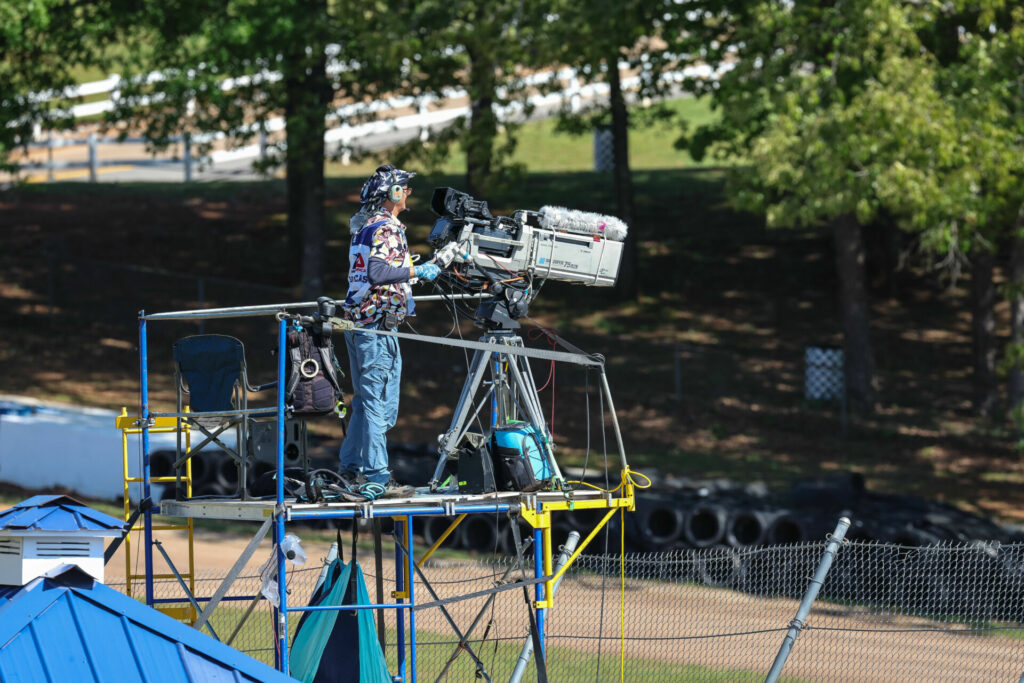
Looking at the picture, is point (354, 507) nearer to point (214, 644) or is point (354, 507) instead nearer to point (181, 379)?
point (214, 644)

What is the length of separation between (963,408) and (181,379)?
55.8ft

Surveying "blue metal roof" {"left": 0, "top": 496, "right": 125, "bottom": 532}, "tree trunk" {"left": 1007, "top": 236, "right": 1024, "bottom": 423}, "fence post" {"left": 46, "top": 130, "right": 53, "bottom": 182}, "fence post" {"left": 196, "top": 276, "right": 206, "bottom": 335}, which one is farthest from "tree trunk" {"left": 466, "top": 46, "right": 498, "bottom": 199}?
"fence post" {"left": 46, "top": 130, "right": 53, "bottom": 182}

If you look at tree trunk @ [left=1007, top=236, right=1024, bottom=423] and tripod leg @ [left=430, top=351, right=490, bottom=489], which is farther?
tree trunk @ [left=1007, top=236, right=1024, bottom=423]

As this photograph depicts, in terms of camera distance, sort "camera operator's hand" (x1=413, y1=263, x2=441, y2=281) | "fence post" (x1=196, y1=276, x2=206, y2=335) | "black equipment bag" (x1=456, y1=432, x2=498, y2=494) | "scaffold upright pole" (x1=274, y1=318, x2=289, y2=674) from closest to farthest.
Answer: "scaffold upright pole" (x1=274, y1=318, x2=289, y2=674) → "camera operator's hand" (x1=413, y1=263, x2=441, y2=281) → "black equipment bag" (x1=456, y1=432, x2=498, y2=494) → "fence post" (x1=196, y1=276, x2=206, y2=335)

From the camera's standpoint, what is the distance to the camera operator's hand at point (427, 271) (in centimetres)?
752

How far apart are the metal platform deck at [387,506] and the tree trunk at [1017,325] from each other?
978 cm

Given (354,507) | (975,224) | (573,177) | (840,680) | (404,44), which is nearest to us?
(354,507)

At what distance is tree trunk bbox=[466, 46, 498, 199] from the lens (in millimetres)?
20547

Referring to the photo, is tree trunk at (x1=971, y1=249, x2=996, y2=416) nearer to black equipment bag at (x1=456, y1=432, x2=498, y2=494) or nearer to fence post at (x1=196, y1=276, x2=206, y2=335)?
fence post at (x1=196, y1=276, x2=206, y2=335)

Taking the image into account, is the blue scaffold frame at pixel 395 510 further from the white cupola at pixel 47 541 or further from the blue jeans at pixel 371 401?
the white cupola at pixel 47 541

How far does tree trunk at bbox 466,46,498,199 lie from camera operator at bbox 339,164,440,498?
12452 mm

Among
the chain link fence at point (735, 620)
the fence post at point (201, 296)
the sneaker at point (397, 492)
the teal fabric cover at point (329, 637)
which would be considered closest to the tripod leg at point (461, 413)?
the sneaker at point (397, 492)

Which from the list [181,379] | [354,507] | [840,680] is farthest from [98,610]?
[840,680]

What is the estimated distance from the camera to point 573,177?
34.6 m
